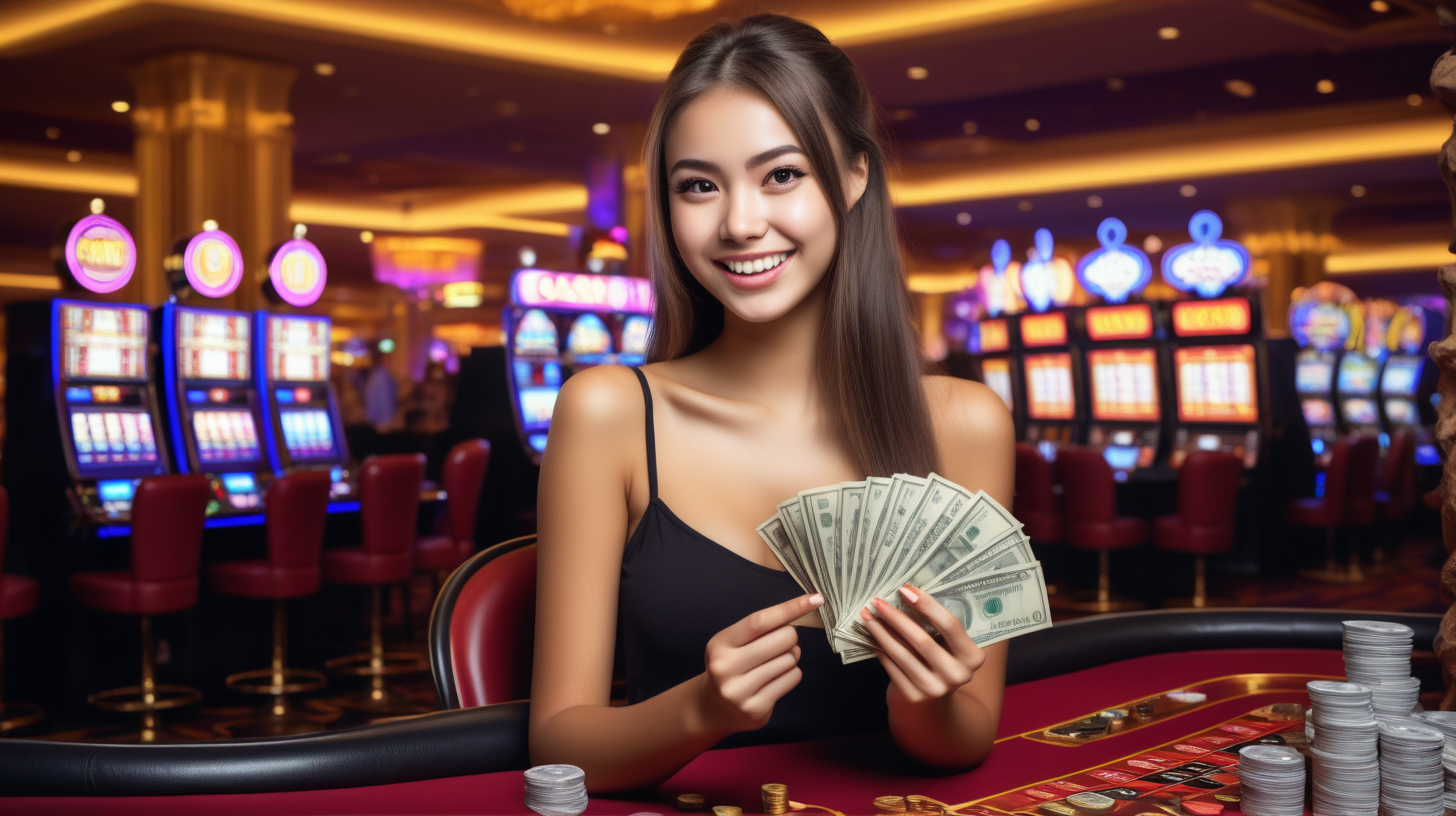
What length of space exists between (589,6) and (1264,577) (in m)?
5.25

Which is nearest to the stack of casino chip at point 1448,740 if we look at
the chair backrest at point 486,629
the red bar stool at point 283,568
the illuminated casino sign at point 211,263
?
the chair backrest at point 486,629

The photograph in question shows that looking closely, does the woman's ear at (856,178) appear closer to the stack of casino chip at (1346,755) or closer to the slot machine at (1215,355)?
the stack of casino chip at (1346,755)

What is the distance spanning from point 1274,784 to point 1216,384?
647cm

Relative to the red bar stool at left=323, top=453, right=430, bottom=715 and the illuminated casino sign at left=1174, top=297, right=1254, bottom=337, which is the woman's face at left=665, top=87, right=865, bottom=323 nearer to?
the red bar stool at left=323, top=453, right=430, bottom=715

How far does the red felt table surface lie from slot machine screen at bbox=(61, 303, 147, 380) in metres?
4.44

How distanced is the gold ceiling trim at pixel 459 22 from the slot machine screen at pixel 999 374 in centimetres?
223

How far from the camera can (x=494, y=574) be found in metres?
1.44

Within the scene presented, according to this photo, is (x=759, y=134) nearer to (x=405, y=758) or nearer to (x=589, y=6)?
(x=405, y=758)

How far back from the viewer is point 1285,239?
12.4m

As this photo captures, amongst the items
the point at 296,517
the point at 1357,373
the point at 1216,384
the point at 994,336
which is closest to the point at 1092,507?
the point at 1216,384

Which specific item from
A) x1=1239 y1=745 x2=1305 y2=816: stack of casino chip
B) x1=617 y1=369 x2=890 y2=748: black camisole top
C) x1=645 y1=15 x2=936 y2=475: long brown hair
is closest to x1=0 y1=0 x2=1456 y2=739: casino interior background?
x1=617 y1=369 x2=890 y2=748: black camisole top

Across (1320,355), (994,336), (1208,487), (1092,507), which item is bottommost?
(1092,507)

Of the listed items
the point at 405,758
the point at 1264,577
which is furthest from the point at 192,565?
the point at 1264,577

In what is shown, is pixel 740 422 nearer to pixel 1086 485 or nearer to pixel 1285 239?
pixel 1086 485
